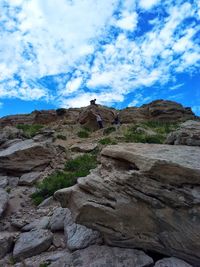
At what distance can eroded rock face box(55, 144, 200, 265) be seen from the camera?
27.6 feet

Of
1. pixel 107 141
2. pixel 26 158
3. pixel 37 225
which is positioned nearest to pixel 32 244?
pixel 37 225

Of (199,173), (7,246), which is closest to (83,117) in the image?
(7,246)

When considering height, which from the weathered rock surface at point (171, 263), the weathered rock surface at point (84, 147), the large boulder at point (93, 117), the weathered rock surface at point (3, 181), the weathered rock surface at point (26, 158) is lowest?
the weathered rock surface at point (171, 263)

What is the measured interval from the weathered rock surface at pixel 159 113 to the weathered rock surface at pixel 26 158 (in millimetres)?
17860

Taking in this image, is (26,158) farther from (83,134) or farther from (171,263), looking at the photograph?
(171,263)

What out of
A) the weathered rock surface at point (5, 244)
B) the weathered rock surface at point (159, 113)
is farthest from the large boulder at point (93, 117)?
the weathered rock surface at point (5, 244)

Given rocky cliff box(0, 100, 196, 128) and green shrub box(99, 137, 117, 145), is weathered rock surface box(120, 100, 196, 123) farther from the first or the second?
green shrub box(99, 137, 117, 145)

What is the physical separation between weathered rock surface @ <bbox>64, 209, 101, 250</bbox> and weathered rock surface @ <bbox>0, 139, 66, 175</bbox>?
28.7 ft

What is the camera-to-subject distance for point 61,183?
15516 mm

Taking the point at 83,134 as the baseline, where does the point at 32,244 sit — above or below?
below

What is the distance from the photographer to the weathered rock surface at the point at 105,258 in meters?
8.66

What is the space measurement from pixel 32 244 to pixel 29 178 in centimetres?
754

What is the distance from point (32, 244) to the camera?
1047 centimetres

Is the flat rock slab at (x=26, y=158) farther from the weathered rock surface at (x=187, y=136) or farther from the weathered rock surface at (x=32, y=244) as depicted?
the weathered rock surface at (x=187, y=136)
